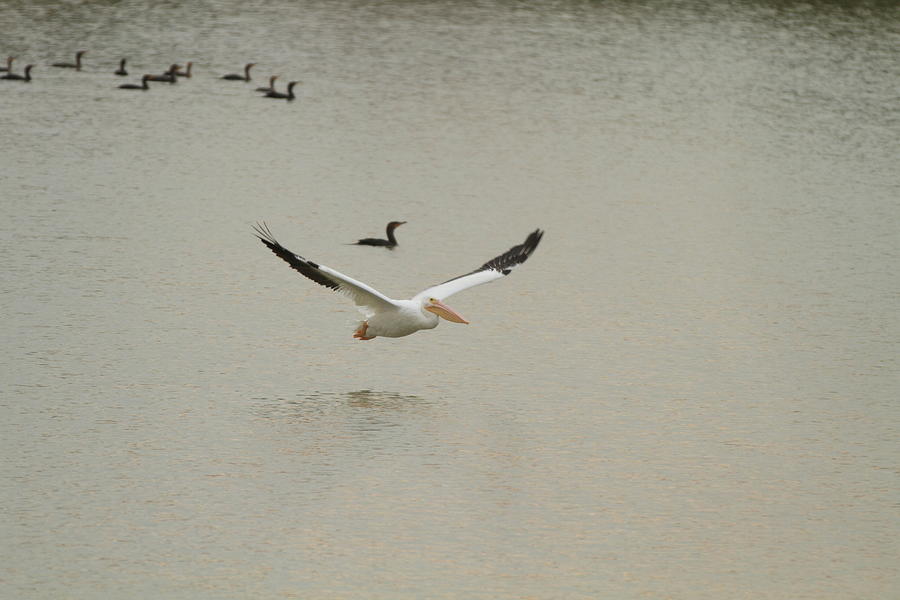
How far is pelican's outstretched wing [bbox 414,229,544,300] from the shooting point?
32.7 feet

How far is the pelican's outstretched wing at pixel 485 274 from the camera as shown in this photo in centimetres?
997

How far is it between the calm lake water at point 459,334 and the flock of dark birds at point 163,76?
0.17 m

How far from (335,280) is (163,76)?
35.5ft

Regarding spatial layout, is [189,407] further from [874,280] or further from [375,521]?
[874,280]

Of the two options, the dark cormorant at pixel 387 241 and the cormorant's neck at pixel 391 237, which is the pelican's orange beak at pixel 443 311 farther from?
the cormorant's neck at pixel 391 237

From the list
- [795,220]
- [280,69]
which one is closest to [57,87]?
[280,69]

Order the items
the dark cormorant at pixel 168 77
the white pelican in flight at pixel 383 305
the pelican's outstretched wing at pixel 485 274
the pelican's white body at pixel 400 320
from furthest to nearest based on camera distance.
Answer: the dark cormorant at pixel 168 77, the pelican's outstretched wing at pixel 485 274, the pelican's white body at pixel 400 320, the white pelican in flight at pixel 383 305

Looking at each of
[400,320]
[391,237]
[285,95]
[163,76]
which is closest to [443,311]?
[400,320]

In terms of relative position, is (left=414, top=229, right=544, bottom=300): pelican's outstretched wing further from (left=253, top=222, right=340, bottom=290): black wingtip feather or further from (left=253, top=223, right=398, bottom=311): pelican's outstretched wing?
(left=253, top=222, right=340, bottom=290): black wingtip feather

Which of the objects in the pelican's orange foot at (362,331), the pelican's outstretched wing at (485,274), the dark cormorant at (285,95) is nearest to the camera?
the pelican's orange foot at (362,331)

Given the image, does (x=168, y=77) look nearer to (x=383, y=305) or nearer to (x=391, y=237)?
(x=391, y=237)

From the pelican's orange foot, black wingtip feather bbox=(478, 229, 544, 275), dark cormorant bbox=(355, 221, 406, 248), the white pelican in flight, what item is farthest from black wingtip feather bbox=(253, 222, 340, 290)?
dark cormorant bbox=(355, 221, 406, 248)

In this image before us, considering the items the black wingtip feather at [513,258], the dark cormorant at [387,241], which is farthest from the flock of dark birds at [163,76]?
the black wingtip feather at [513,258]

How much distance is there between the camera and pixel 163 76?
63.2 ft
